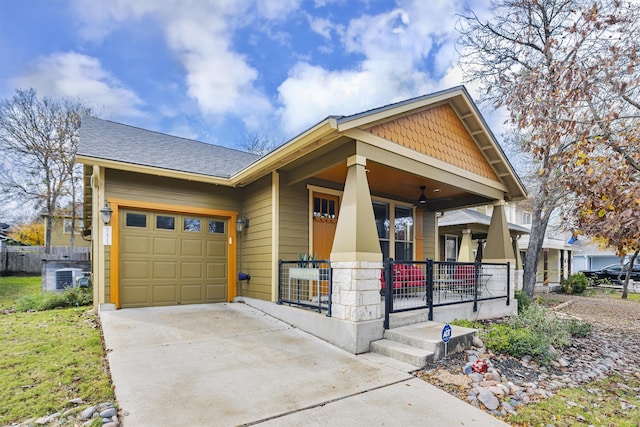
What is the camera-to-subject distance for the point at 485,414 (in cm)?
306

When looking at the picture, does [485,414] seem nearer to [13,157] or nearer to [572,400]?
[572,400]

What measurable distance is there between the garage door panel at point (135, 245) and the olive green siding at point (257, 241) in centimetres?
196

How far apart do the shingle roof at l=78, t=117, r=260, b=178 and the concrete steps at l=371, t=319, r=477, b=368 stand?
4869 mm

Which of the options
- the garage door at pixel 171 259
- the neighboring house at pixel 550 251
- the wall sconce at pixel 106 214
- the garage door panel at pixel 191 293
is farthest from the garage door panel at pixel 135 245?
the neighboring house at pixel 550 251

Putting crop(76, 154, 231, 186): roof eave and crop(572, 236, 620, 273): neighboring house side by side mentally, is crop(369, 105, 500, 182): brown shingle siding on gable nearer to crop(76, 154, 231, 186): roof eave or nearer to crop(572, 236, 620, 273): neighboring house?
crop(76, 154, 231, 186): roof eave

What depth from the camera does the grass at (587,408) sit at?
308 cm

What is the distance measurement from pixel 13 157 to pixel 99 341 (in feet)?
58.1

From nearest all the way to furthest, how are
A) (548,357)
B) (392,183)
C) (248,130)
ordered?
(548,357) → (392,183) → (248,130)

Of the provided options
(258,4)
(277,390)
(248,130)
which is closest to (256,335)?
(277,390)

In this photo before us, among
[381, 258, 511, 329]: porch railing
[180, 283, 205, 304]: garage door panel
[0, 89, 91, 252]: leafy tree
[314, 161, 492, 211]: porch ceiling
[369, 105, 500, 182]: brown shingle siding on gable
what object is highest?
[0, 89, 91, 252]: leafy tree

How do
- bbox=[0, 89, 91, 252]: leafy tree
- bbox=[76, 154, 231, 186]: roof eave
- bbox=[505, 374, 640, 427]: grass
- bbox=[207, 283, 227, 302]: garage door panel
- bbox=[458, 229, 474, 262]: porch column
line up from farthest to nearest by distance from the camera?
1. bbox=[0, 89, 91, 252]: leafy tree
2. bbox=[458, 229, 474, 262]: porch column
3. bbox=[207, 283, 227, 302]: garage door panel
4. bbox=[76, 154, 231, 186]: roof eave
5. bbox=[505, 374, 640, 427]: grass

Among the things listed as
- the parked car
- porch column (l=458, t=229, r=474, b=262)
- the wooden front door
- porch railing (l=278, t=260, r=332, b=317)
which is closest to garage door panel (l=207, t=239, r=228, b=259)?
porch railing (l=278, t=260, r=332, b=317)

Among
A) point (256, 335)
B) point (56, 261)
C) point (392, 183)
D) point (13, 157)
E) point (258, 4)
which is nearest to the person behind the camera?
point (256, 335)

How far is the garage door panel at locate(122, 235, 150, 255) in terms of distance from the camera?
22.0ft
